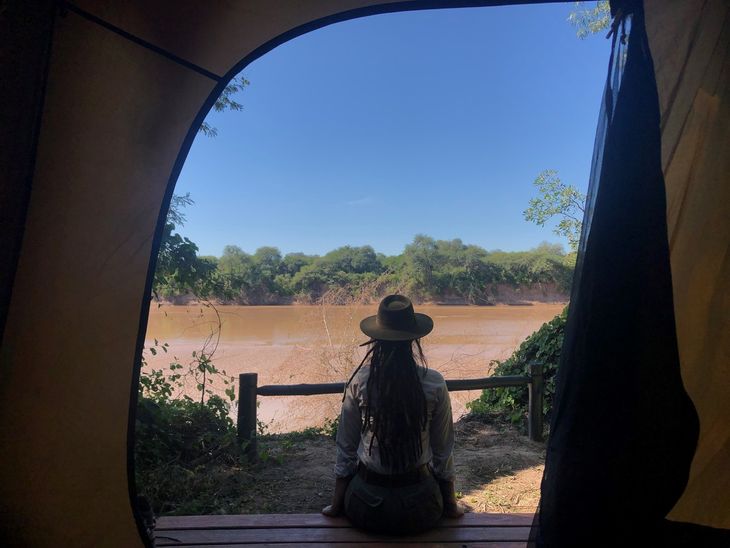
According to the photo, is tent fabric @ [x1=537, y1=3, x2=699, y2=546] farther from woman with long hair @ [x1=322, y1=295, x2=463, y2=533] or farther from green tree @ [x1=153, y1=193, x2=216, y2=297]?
green tree @ [x1=153, y1=193, x2=216, y2=297]

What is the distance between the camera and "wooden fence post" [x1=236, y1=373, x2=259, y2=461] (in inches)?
132

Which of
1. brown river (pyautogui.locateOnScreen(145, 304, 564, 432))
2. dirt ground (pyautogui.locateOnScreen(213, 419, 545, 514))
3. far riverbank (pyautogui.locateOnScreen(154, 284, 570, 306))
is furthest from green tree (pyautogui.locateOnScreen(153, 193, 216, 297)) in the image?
far riverbank (pyautogui.locateOnScreen(154, 284, 570, 306))

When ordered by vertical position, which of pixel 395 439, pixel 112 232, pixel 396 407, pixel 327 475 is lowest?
pixel 327 475

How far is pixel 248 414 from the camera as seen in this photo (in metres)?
3.43

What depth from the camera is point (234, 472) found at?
3.25m

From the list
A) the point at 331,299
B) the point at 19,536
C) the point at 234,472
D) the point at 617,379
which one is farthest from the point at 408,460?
the point at 331,299

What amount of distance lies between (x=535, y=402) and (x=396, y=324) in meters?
3.09

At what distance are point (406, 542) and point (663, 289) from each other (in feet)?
4.16

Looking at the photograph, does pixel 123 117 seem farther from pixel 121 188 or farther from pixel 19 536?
pixel 19 536

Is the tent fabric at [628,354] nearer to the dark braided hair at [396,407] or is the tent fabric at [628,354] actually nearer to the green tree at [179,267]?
the dark braided hair at [396,407]

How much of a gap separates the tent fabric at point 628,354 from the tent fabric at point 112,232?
5cm

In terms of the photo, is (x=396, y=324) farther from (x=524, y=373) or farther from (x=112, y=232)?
(x=524, y=373)

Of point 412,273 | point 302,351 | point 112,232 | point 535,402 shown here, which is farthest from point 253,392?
point 412,273

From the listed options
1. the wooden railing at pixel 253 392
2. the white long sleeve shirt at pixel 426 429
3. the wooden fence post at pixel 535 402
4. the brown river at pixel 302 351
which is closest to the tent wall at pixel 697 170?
the white long sleeve shirt at pixel 426 429
